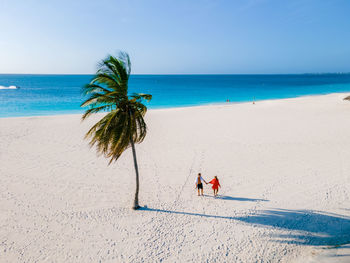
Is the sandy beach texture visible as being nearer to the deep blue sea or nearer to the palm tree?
the palm tree

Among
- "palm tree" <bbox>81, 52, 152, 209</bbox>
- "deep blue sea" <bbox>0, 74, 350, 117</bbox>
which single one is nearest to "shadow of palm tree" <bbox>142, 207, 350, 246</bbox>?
"palm tree" <bbox>81, 52, 152, 209</bbox>

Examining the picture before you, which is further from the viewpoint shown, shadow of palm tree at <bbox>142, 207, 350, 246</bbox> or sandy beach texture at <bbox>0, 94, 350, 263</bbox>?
shadow of palm tree at <bbox>142, 207, 350, 246</bbox>

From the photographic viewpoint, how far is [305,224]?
8414mm

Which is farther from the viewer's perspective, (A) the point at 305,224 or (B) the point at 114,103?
(A) the point at 305,224

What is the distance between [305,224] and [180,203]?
5.11 meters

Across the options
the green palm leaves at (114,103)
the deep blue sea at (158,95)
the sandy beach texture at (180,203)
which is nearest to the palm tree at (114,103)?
the green palm leaves at (114,103)

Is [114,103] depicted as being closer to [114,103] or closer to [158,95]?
[114,103]

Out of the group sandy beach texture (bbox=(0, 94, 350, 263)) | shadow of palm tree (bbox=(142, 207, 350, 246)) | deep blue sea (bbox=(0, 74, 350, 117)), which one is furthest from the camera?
deep blue sea (bbox=(0, 74, 350, 117))

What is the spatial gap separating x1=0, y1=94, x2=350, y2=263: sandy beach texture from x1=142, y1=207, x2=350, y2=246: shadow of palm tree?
0.12 ft

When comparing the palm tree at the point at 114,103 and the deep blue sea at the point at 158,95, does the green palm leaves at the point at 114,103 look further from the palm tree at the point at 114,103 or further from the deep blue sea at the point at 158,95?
the deep blue sea at the point at 158,95

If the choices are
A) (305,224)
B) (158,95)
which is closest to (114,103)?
(305,224)

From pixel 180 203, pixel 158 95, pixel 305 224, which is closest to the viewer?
pixel 305 224

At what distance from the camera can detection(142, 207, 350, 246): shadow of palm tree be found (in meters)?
7.62

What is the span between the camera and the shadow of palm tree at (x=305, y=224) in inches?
300
